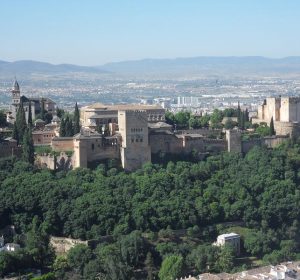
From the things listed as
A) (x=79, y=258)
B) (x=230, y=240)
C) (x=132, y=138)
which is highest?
(x=132, y=138)

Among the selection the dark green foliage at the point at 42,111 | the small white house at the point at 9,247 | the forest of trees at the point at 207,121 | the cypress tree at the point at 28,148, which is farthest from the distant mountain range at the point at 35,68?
the small white house at the point at 9,247

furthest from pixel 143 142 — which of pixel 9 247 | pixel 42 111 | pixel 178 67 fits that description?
pixel 178 67

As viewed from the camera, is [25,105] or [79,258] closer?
[79,258]

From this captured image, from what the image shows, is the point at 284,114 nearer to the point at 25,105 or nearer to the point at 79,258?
the point at 25,105

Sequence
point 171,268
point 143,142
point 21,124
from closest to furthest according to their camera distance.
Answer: point 171,268
point 143,142
point 21,124

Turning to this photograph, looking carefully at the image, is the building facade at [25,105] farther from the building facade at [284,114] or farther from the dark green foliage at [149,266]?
the dark green foliage at [149,266]

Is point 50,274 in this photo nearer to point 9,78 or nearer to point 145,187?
point 145,187

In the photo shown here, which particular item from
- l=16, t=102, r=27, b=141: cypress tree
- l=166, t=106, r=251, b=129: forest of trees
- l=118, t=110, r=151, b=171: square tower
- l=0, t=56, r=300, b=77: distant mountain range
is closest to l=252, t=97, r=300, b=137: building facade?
l=166, t=106, r=251, b=129: forest of trees
